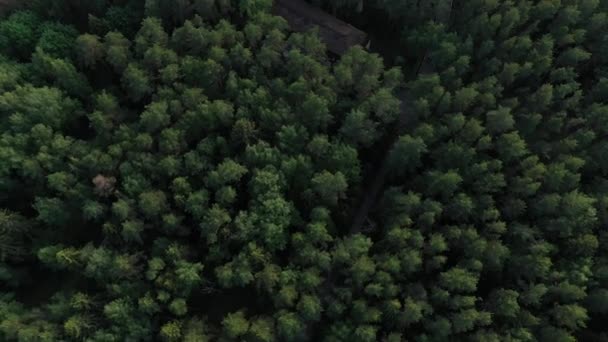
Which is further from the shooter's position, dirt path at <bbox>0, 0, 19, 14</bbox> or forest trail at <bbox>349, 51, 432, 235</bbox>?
dirt path at <bbox>0, 0, 19, 14</bbox>

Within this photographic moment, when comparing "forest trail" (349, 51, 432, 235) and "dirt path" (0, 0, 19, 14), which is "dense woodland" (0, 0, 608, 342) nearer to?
"forest trail" (349, 51, 432, 235)

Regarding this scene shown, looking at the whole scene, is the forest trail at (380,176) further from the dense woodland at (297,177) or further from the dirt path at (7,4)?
the dirt path at (7,4)

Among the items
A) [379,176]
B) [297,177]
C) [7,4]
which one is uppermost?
[379,176]

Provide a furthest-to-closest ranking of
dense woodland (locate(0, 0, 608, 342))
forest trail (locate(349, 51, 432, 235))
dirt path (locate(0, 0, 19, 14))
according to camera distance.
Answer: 1. dirt path (locate(0, 0, 19, 14))
2. forest trail (locate(349, 51, 432, 235))
3. dense woodland (locate(0, 0, 608, 342))

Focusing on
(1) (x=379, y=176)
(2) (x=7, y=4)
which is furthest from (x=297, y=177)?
(2) (x=7, y=4)

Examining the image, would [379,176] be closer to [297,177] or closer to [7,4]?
[297,177]

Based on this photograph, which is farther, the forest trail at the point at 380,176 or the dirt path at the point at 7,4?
the dirt path at the point at 7,4

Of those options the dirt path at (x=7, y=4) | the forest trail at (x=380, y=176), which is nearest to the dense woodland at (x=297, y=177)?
the forest trail at (x=380, y=176)

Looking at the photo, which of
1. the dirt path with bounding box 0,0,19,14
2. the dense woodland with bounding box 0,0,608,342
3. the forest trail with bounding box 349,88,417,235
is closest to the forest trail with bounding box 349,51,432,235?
the forest trail with bounding box 349,88,417,235

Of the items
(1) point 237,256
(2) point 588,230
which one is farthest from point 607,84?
(1) point 237,256
